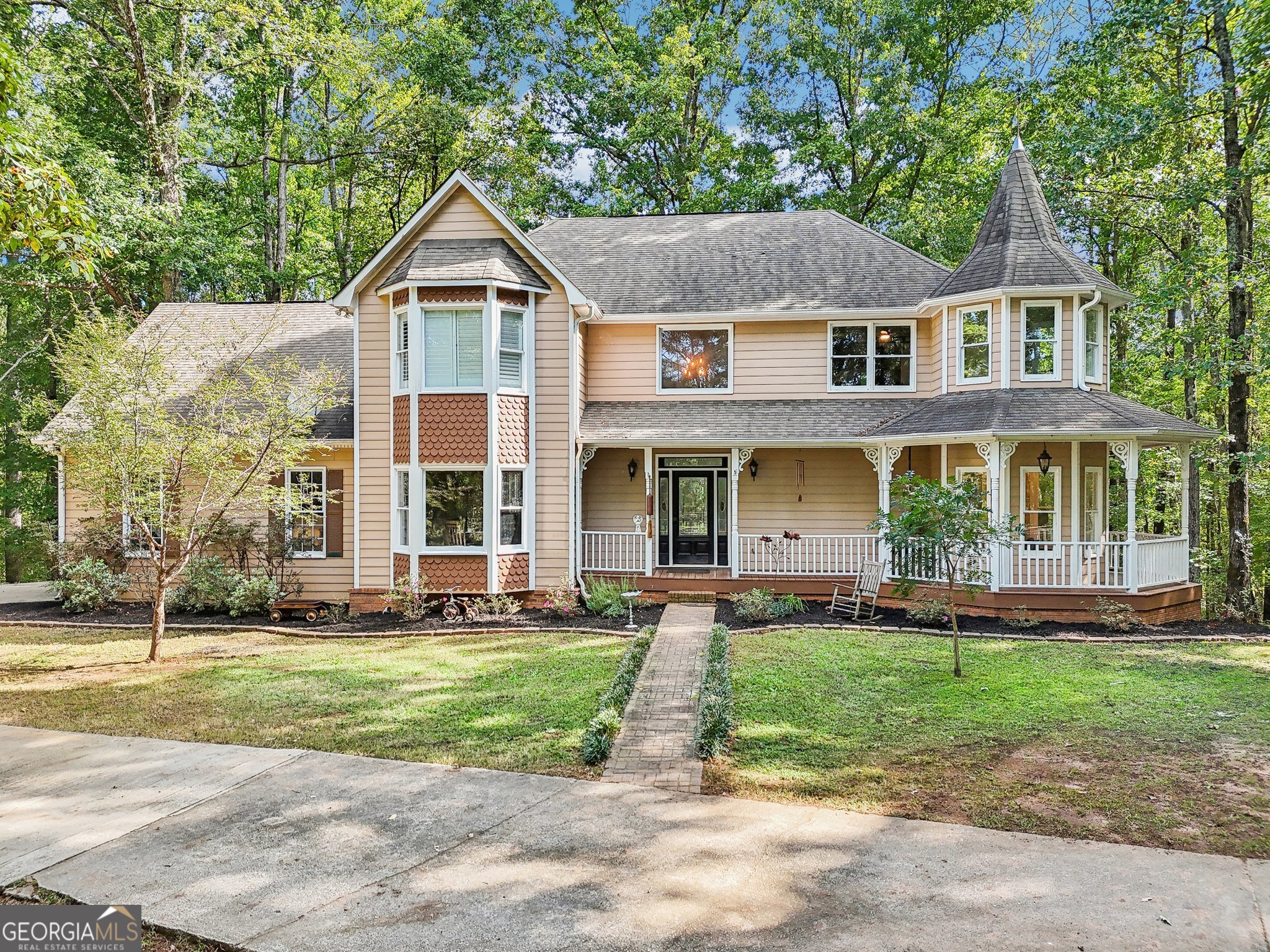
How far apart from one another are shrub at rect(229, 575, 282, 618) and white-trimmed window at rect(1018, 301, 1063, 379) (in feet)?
50.5

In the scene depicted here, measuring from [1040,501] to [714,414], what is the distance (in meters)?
6.87

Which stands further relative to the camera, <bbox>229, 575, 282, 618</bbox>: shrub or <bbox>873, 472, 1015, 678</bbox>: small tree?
<bbox>229, 575, 282, 618</bbox>: shrub

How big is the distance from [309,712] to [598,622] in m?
5.84

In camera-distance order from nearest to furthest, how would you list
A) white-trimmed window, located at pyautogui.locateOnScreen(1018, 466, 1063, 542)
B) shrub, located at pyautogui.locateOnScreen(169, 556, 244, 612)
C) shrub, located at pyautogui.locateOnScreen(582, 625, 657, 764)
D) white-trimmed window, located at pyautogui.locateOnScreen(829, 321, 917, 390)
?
1. shrub, located at pyautogui.locateOnScreen(582, 625, 657, 764)
2. shrub, located at pyautogui.locateOnScreen(169, 556, 244, 612)
3. white-trimmed window, located at pyautogui.locateOnScreen(1018, 466, 1063, 542)
4. white-trimmed window, located at pyautogui.locateOnScreen(829, 321, 917, 390)

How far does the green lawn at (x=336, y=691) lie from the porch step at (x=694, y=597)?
2.98m

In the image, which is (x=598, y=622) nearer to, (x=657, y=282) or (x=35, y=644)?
(x=657, y=282)

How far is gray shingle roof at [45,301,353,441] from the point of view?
50.9ft

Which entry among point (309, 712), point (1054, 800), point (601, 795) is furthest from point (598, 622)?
point (1054, 800)

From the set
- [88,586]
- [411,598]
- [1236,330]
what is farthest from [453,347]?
[1236,330]

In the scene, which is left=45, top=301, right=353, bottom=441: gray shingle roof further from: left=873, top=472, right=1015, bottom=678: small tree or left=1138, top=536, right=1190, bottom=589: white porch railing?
left=1138, top=536, right=1190, bottom=589: white porch railing

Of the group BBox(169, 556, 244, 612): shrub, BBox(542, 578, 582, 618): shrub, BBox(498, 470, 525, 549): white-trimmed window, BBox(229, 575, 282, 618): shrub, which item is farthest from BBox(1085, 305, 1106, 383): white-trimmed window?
BBox(169, 556, 244, 612): shrub

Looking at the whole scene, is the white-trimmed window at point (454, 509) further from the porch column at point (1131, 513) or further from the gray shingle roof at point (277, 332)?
the porch column at point (1131, 513)

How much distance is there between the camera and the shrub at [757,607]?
13070mm

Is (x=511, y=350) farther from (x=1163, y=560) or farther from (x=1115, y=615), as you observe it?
(x=1163, y=560)
